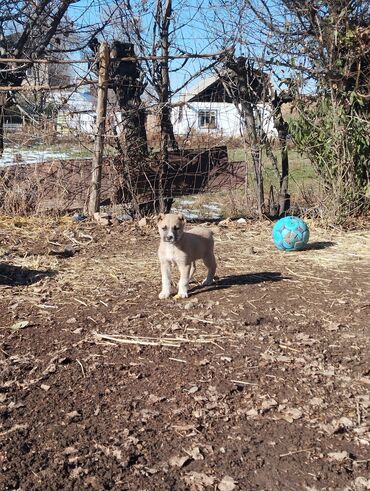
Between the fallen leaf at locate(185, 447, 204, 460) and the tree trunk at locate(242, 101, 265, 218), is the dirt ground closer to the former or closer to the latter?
the fallen leaf at locate(185, 447, 204, 460)

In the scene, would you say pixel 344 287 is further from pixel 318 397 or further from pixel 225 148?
pixel 225 148

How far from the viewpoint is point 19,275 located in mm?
6277

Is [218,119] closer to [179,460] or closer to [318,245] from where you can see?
[318,245]

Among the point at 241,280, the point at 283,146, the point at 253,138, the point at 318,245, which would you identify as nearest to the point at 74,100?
the point at 253,138

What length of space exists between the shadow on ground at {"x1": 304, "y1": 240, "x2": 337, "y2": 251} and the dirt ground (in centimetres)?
107

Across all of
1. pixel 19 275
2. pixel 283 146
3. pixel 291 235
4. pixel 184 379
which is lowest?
pixel 184 379

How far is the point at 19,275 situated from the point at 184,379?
304 centimetres

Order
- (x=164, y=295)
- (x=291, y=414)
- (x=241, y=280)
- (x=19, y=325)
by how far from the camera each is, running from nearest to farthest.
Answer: (x=291, y=414)
(x=19, y=325)
(x=164, y=295)
(x=241, y=280)

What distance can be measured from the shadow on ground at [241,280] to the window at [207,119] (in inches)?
145

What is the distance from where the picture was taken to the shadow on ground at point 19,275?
19.9 feet

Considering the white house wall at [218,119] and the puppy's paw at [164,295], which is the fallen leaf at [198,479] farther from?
the white house wall at [218,119]

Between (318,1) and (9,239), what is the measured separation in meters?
5.85

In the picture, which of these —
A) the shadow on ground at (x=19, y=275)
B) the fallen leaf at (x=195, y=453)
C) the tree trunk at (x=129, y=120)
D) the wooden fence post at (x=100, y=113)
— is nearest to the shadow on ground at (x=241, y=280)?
the shadow on ground at (x=19, y=275)

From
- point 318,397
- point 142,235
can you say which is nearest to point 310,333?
point 318,397
